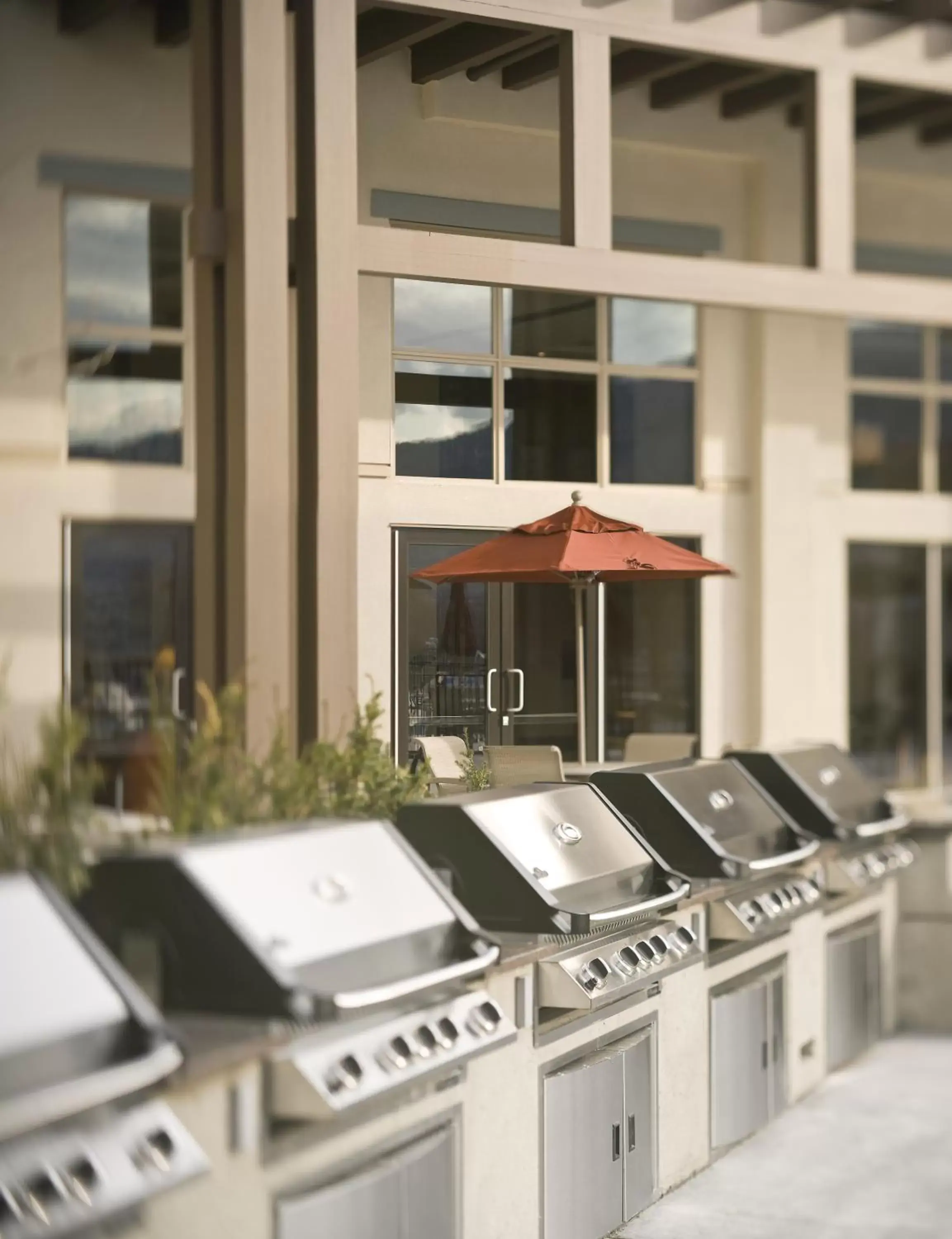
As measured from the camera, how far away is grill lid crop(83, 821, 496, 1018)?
10.8 feet

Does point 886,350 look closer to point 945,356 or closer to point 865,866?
point 945,356

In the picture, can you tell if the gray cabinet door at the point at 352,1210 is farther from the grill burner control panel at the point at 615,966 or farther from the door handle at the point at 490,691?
the door handle at the point at 490,691

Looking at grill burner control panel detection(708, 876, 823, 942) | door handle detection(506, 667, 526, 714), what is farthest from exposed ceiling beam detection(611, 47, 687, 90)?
grill burner control panel detection(708, 876, 823, 942)

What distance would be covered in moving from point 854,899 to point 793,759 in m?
0.68

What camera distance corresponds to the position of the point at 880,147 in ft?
31.8

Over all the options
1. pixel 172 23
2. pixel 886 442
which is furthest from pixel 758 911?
pixel 886 442

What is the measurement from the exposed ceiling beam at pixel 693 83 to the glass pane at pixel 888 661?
3867mm

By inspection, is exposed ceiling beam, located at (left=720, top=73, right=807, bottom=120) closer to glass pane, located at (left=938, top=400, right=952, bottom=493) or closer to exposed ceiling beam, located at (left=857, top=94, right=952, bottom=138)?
exposed ceiling beam, located at (left=857, top=94, right=952, bottom=138)

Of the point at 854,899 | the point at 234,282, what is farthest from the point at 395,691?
the point at 854,899

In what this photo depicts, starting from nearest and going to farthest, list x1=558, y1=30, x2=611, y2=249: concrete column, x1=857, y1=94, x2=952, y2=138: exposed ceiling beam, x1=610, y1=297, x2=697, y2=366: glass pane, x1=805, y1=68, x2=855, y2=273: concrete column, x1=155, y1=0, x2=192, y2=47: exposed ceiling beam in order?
x1=155, y1=0, x2=192, y2=47: exposed ceiling beam → x1=558, y1=30, x2=611, y2=249: concrete column → x1=805, y1=68, x2=855, y2=273: concrete column → x1=610, y1=297, x2=697, y2=366: glass pane → x1=857, y1=94, x2=952, y2=138: exposed ceiling beam

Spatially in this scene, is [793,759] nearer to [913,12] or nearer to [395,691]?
[395,691]

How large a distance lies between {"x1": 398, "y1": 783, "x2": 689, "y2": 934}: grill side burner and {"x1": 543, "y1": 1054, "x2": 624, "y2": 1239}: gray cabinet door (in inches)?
17.0

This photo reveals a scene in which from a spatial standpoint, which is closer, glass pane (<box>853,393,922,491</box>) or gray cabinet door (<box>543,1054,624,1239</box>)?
gray cabinet door (<box>543,1054,624,1239</box>)

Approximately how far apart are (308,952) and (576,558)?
279 centimetres
